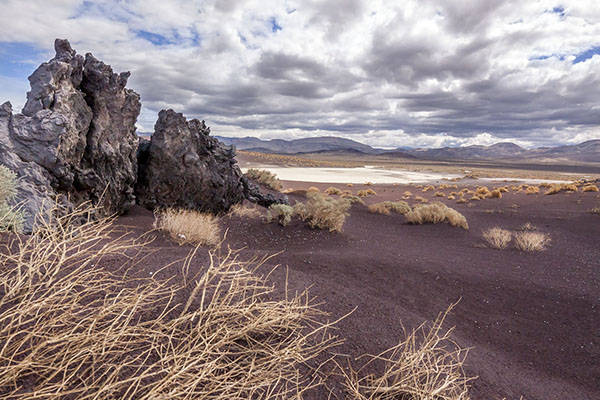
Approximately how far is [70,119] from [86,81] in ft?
5.88

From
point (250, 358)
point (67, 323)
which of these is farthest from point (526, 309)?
point (67, 323)

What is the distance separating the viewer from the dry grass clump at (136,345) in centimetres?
187

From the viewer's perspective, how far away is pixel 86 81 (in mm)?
8680

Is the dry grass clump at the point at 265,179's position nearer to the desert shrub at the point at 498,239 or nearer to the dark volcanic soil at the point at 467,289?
the dark volcanic soil at the point at 467,289

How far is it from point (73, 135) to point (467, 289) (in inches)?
338

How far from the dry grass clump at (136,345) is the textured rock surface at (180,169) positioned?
765cm

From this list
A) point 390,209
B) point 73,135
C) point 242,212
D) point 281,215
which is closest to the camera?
point 73,135

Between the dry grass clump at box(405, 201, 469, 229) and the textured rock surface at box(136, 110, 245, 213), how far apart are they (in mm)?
6784

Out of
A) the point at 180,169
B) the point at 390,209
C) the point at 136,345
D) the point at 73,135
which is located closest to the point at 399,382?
the point at 136,345

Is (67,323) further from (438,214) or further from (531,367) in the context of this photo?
(438,214)

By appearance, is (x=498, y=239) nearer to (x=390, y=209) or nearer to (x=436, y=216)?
(x=436, y=216)

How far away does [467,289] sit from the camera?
650cm

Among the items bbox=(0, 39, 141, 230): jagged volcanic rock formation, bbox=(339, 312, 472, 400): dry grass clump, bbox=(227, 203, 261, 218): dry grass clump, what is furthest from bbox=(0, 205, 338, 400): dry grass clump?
bbox=(227, 203, 261, 218): dry grass clump

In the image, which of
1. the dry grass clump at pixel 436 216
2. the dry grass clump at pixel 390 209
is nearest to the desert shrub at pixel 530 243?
the dry grass clump at pixel 436 216
